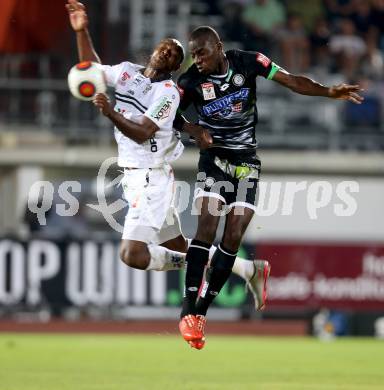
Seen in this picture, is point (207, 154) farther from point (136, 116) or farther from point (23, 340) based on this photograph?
point (23, 340)

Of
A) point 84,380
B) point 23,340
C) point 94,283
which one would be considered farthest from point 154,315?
point 84,380

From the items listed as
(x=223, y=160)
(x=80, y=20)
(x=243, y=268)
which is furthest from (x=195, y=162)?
(x=80, y=20)

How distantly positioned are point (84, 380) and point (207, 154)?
2305 mm

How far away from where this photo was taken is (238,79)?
10469mm

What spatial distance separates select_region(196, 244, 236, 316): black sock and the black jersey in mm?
931

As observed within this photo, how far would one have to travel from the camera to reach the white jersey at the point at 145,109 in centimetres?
1027

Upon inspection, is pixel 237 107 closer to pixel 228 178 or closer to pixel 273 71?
pixel 273 71

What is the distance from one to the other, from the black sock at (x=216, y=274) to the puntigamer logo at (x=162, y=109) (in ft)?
4.32

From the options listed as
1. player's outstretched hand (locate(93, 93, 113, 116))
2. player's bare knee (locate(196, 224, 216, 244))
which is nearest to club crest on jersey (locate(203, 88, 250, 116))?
player's bare knee (locate(196, 224, 216, 244))

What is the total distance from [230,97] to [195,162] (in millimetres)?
10725

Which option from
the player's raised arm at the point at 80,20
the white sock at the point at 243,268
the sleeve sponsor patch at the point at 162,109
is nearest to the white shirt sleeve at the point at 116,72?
the player's raised arm at the point at 80,20

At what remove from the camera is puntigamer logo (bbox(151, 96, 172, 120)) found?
10.2 m

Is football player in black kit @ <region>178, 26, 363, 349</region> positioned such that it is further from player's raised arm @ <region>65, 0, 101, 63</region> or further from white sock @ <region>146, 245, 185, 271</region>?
player's raised arm @ <region>65, 0, 101, 63</region>

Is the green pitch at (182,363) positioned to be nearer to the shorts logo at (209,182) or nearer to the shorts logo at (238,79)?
the shorts logo at (209,182)
